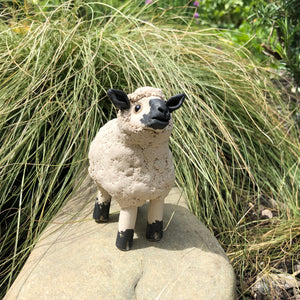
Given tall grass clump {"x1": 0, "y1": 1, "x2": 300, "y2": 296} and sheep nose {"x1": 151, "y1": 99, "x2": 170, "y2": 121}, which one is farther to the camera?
tall grass clump {"x1": 0, "y1": 1, "x2": 300, "y2": 296}

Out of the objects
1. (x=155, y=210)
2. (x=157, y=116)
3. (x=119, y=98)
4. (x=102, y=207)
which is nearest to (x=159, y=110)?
(x=157, y=116)

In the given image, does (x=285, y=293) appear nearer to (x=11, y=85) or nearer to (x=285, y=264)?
(x=285, y=264)

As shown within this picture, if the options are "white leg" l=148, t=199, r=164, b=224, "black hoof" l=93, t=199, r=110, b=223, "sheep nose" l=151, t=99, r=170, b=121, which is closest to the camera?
"sheep nose" l=151, t=99, r=170, b=121

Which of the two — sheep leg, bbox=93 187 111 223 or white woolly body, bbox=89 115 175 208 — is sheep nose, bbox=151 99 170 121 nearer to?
white woolly body, bbox=89 115 175 208

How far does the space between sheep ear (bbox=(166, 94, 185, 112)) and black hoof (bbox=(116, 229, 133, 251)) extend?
0.48 metres

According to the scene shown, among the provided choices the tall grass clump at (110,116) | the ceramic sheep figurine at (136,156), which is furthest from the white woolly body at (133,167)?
the tall grass clump at (110,116)

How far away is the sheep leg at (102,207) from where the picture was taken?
1.44 meters

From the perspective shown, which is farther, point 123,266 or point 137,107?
point 123,266

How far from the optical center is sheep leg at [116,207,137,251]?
4.26ft

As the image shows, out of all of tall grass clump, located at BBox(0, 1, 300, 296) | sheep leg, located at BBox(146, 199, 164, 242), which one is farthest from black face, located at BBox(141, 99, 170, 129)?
tall grass clump, located at BBox(0, 1, 300, 296)

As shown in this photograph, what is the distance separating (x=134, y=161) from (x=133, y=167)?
0.9 inches

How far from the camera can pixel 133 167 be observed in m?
1.24

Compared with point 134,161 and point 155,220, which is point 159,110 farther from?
point 155,220

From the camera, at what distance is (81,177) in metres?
1.78
